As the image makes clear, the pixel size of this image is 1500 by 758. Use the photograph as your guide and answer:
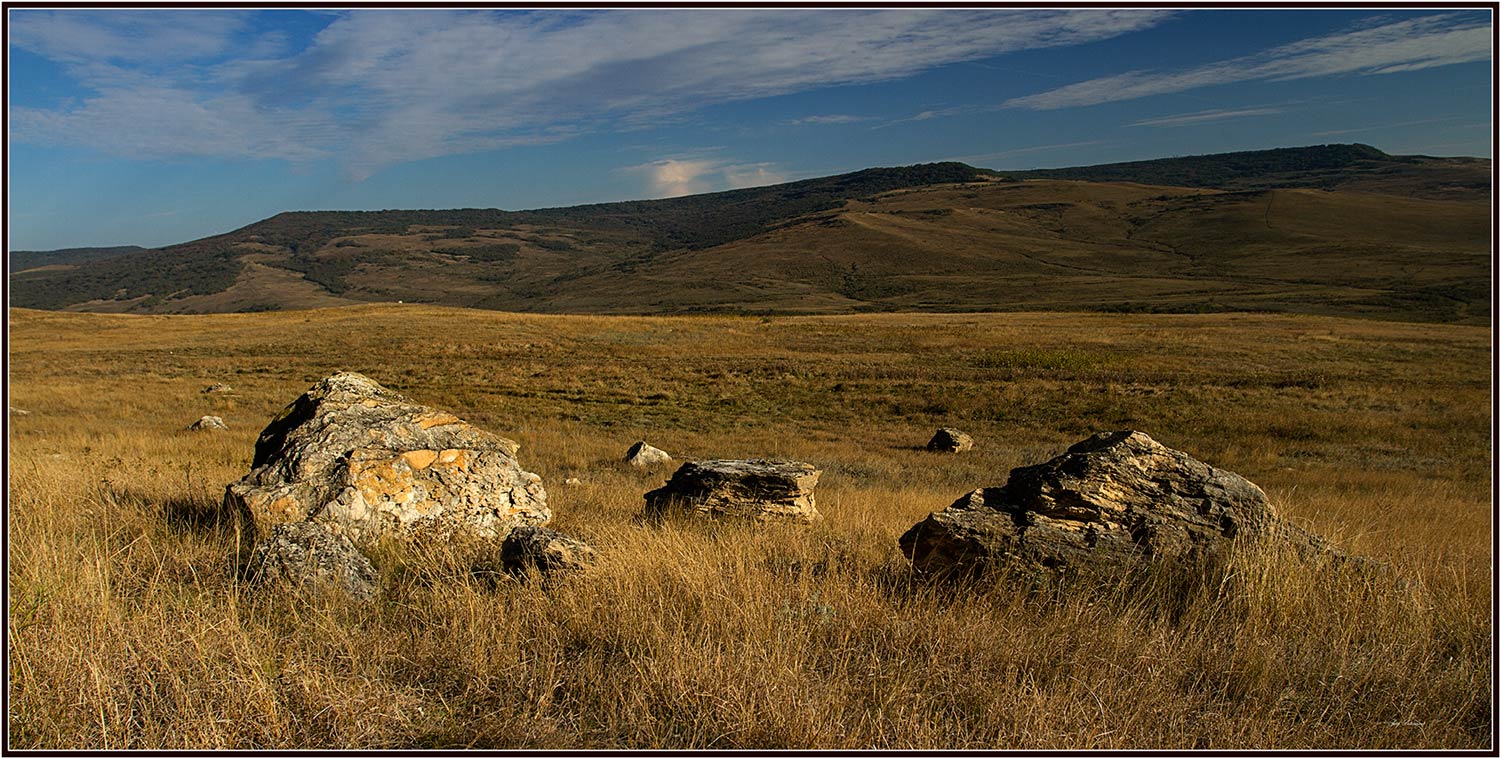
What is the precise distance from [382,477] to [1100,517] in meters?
5.16

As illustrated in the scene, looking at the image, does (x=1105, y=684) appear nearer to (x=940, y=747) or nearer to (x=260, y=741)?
(x=940, y=747)

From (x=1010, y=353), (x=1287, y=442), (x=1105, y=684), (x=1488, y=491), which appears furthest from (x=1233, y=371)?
(x=1105, y=684)

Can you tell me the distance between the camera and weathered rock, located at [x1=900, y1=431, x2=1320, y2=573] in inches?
190

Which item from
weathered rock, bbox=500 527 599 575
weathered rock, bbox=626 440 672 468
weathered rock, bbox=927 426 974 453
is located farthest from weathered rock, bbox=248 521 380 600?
weathered rock, bbox=927 426 974 453

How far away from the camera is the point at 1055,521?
5.13 m

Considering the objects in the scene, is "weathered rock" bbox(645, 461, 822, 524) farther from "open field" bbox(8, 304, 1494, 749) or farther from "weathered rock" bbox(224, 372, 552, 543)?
"weathered rock" bbox(224, 372, 552, 543)

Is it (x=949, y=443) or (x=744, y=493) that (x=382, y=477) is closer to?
(x=744, y=493)

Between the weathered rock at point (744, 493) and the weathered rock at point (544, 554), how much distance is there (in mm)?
2305

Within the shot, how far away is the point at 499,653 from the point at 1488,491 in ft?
52.9

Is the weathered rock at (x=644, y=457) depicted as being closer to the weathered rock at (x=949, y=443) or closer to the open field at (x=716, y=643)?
the open field at (x=716, y=643)

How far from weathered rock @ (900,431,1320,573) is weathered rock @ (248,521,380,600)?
3.29 m

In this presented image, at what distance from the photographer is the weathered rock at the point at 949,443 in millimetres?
16453

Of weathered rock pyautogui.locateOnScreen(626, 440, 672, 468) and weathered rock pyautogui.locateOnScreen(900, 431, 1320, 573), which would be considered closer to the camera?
weathered rock pyautogui.locateOnScreen(900, 431, 1320, 573)

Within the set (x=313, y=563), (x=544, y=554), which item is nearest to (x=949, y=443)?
(x=544, y=554)
